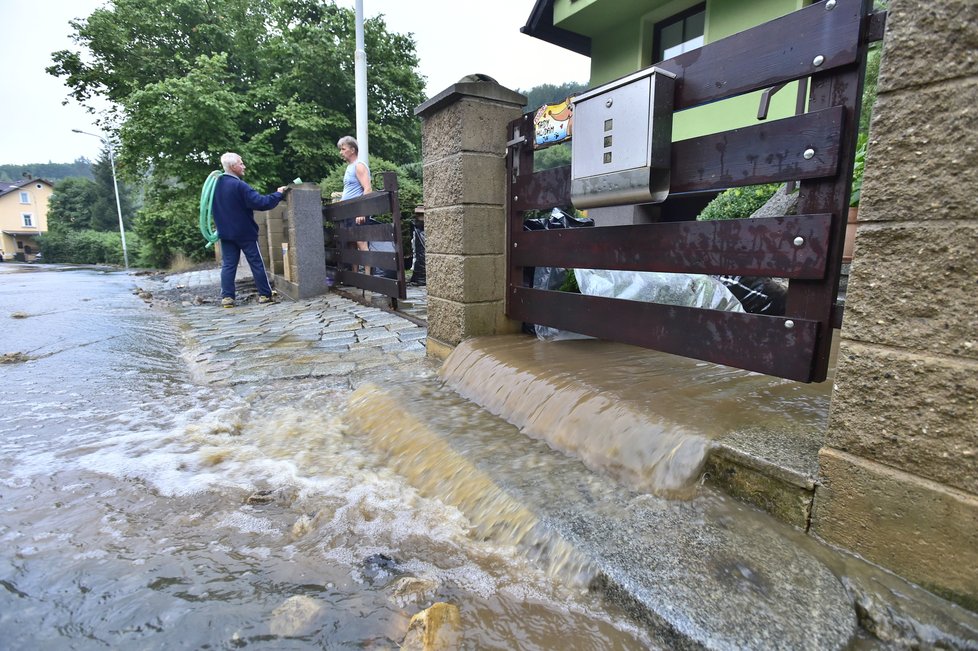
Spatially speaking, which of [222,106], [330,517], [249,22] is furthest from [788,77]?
[249,22]

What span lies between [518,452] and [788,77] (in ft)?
6.54

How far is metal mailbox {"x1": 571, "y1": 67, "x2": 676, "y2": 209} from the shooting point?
2352 millimetres

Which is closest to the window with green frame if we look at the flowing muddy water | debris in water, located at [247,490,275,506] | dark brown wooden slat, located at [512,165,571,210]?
dark brown wooden slat, located at [512,165,571,210]

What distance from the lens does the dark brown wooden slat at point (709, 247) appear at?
2000 millimetres

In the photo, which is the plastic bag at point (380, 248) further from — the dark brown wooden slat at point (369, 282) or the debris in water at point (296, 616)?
the debris in water at point (296, 616)

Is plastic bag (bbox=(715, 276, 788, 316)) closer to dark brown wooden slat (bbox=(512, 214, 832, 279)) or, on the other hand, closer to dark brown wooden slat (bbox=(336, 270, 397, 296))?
dark brown wooden slat (bbox=(512, 214, 832, 279))

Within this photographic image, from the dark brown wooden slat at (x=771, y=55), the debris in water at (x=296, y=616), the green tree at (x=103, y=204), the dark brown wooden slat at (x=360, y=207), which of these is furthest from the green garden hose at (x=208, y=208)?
the green tree at (x=103, y=204)

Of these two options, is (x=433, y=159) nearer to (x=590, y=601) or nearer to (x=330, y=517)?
(x=330, y=517)

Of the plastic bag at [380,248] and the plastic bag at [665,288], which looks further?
the plastic bag at [380,248]

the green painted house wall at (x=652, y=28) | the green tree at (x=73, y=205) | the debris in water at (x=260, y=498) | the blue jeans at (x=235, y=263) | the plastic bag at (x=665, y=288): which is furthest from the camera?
the green tree at (x=73, y=205)

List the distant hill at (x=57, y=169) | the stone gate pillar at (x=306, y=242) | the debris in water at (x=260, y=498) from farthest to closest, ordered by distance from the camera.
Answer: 1. the distant hill at (x=57, y=169)
2. the stone gate pillar at (x=306, y=242)
3. the debris in water at (x=260, y=498)

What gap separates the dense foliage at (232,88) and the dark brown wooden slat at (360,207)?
10797 mm

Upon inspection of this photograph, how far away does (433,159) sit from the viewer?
4.11 m

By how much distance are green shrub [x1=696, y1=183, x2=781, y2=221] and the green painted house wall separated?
2.64 m
